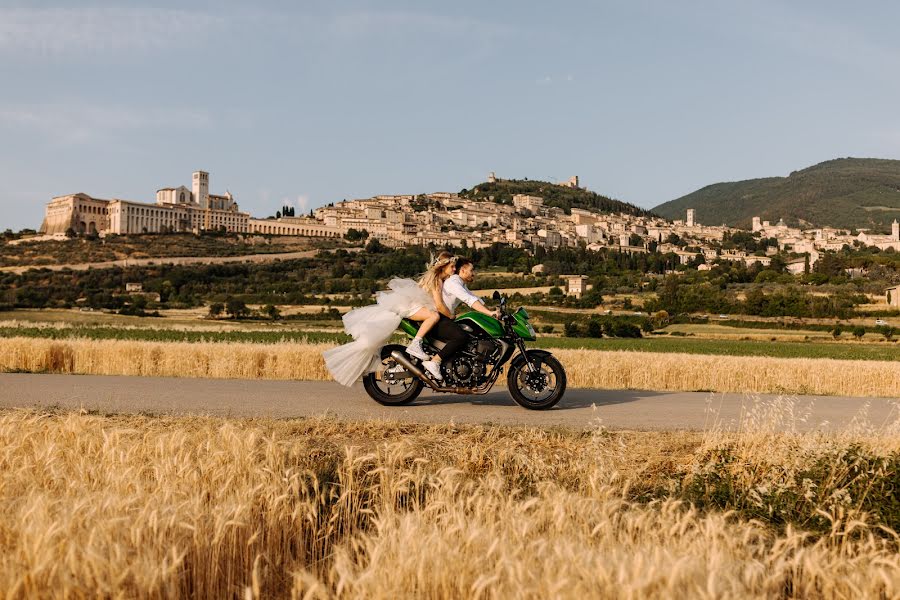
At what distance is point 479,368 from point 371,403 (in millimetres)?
1487

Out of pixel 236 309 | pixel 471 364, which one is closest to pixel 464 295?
pixel 471 364

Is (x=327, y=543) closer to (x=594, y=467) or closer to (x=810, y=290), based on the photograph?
(x=594, y=467)

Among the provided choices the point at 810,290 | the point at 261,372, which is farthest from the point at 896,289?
the point at 261,372

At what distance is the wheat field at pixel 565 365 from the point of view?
15625 mm

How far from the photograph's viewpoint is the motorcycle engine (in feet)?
33.0

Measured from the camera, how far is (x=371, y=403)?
33.6 ft

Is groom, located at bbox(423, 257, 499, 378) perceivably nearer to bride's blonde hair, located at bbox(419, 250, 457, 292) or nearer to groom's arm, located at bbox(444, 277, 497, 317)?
groom's arm, located at bbox(444, 277, 497, 317)

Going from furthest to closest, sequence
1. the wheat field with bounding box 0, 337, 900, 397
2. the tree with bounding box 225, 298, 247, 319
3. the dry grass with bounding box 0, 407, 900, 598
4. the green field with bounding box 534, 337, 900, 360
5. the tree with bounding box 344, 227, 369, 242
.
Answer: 1. the tree with bounding box 344, 227, 369, 242
2. the tree with bounding box 225, 298, 247, 319
3. the green field with bounding box 534, 337, 900, 360
4. the wheat field with bounding box 0, 337, 900, 397
5. the dry grass with bounding box 0, 407, 900, 598

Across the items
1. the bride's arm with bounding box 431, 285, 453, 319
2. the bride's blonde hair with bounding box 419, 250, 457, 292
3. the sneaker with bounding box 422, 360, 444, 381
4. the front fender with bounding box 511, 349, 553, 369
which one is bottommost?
the sneaker with bounding box 422, 360, 444, 381

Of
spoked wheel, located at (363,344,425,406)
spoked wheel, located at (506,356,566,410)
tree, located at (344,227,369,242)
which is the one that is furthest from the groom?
tree, located at (344,227,369,242)

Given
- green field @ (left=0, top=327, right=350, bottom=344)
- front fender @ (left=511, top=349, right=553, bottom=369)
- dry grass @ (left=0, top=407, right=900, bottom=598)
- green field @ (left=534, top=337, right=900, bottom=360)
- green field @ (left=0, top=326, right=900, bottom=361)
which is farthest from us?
green field @ (left=534, top=337, right=900, bottom=360)

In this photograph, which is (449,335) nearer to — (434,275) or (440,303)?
(440,303)

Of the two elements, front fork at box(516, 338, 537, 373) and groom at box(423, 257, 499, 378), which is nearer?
groom at box(423, 257, 499, 378)

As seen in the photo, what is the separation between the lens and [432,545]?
12.8 feet
